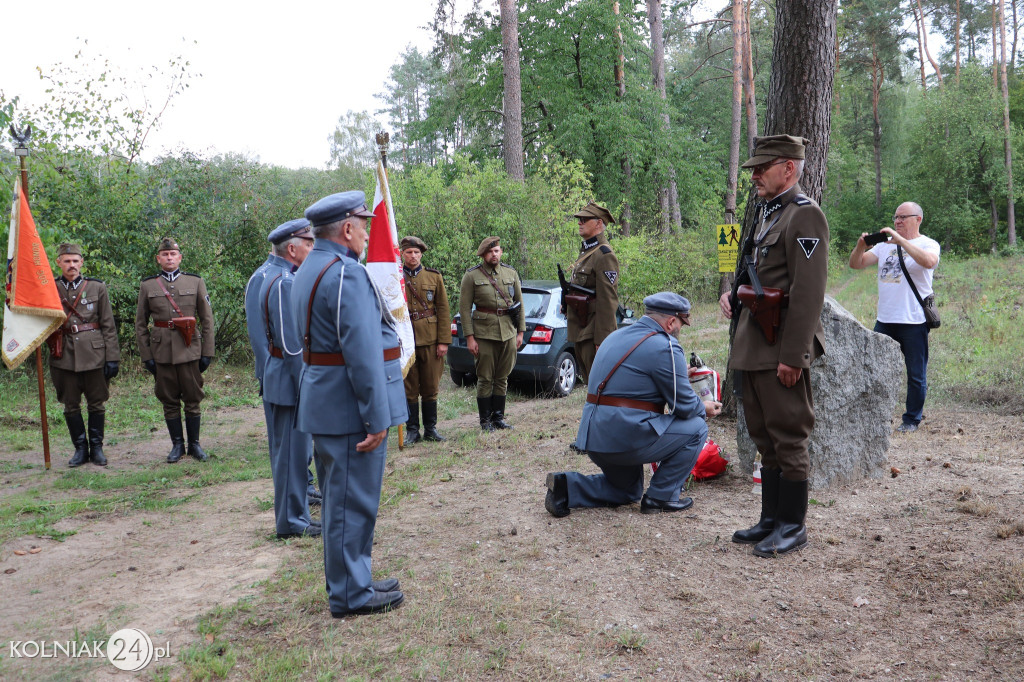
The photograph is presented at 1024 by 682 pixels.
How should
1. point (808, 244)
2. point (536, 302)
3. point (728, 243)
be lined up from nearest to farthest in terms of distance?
1. point (808, 244)
2. point (536, 302)
3. point (728, 243)

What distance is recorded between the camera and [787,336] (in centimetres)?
395

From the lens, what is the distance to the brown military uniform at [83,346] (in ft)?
23.9

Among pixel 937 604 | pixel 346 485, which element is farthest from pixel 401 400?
pixel 937 604

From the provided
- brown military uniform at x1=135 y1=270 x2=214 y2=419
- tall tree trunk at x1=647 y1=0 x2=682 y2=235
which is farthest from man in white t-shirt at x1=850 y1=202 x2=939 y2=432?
tall tree trunk at x1=647 y1=0 x2=682 y2=235

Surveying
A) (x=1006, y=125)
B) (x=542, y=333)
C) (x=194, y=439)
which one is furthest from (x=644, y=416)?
(x=1006, y=125)

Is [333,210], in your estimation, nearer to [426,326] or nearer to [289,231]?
[289,231]

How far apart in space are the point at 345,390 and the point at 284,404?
Result: 1.64 m

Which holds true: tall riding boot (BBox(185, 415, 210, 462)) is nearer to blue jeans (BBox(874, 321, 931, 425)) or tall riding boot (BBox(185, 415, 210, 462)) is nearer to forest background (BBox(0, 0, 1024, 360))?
forest background (BBox(0, 0, 1024, 360))

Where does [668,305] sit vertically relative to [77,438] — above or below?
above

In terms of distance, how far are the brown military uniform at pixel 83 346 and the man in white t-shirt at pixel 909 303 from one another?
7.28m

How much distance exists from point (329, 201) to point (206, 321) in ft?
14.3

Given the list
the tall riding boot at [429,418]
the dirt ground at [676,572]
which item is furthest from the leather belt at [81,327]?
the tall riding boot at [429,418]

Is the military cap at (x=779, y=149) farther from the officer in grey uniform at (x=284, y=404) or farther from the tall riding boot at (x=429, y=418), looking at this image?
the tall riding boot at (x=429, y=418)

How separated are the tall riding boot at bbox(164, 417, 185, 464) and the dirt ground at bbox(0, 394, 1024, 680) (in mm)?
→ 1560
